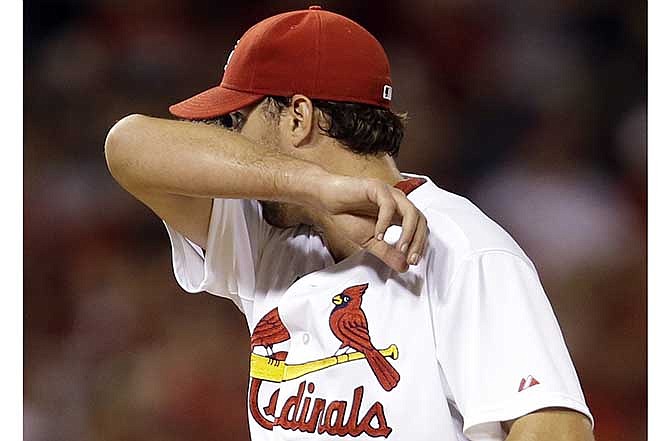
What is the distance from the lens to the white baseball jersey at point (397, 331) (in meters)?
0.92

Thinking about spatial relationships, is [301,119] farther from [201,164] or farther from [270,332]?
[270,332]

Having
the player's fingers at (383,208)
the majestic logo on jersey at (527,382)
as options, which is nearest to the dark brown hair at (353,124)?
the player's fingers at (383,208)

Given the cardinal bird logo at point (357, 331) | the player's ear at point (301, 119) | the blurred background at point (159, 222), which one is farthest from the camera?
the blurred background at point (159, 222)

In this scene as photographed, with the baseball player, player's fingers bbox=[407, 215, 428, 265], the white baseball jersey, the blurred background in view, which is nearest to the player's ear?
the baseball player

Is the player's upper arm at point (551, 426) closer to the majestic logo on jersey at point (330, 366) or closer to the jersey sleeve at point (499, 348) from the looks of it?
the jersey sleeve at point (499, 348)

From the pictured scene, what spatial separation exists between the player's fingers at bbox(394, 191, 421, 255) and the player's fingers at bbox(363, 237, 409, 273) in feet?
0.14

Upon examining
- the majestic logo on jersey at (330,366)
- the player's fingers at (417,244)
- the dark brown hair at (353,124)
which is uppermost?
the dark brown hair at (353,124)

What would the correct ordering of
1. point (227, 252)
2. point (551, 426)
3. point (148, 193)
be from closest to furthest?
point (551, 426)
point (148, 193)
point (227, 252)

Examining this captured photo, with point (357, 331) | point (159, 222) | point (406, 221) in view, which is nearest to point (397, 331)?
point (357, 331)

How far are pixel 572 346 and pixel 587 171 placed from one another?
45cm

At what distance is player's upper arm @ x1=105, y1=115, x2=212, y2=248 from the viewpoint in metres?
1.06

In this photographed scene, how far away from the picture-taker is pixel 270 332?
1164mm

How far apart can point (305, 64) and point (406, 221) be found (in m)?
0.29

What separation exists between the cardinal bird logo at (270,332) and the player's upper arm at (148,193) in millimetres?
136
